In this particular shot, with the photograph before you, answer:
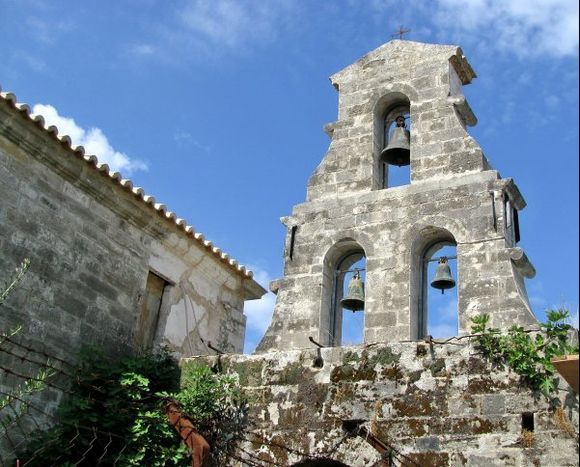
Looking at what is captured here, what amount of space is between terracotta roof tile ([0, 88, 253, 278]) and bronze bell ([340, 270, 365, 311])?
280 centimetres

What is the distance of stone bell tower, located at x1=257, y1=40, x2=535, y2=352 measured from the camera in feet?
25.8

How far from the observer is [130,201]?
978 centimetres

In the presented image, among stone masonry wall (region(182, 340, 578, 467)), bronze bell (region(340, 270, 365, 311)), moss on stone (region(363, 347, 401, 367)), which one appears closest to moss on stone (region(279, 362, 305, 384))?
stone masonry wall (region(182, 340, 578, 467))

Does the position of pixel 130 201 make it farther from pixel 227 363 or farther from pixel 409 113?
pixel 409 113

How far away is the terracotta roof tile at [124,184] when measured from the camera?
8164 mm

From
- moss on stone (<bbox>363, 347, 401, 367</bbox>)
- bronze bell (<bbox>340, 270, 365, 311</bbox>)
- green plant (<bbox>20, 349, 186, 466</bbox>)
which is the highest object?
bronze bell (<bbox>340, 270, 365, 311</bbox>)

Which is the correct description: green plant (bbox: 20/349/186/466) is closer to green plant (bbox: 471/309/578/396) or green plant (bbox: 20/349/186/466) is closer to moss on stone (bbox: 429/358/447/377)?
moss on stone (bbox: 429/358/447/377)

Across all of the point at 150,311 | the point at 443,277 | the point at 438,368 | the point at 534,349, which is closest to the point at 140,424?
the point at 150,311

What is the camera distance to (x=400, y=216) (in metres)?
8.51

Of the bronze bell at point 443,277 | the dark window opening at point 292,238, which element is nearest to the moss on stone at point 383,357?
the bronze bell at point 443,277

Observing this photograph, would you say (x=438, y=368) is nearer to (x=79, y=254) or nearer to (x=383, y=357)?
(x=383, y=357)

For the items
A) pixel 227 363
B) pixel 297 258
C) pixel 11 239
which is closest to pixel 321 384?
pixel 227 363

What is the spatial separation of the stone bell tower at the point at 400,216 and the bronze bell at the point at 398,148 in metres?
0.05

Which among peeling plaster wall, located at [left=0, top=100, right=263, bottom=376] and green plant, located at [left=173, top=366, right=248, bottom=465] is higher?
peeling plaster wall, located at [left=0, top=100, right=263, bottom=376]
